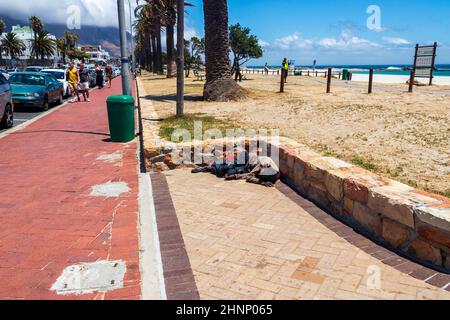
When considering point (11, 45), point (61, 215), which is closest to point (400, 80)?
point (61, 215)

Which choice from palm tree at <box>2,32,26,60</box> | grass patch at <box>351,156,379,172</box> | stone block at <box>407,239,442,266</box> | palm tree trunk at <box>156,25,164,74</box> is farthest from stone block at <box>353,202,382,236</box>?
palm tree at <box>2,32,26,60</box>

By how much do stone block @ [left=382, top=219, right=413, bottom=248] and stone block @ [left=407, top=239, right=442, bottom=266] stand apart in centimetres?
9

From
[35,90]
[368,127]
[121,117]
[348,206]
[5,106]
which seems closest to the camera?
[348,206]

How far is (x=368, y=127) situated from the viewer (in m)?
8.48

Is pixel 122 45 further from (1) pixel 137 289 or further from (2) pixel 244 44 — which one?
(2) pixel 244 44

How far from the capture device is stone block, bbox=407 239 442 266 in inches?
130

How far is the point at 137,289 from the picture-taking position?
308 centimetres

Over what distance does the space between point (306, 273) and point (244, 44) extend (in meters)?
37.4

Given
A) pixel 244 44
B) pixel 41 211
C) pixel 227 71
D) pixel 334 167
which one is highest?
pixel 244 44

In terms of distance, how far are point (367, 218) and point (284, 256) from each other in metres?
1.10

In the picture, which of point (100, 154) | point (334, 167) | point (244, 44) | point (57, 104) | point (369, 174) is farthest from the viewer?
point (244, 44)

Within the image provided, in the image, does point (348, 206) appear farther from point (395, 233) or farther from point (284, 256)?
point (284, 256)

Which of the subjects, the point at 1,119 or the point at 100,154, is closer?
the point at 100,154
